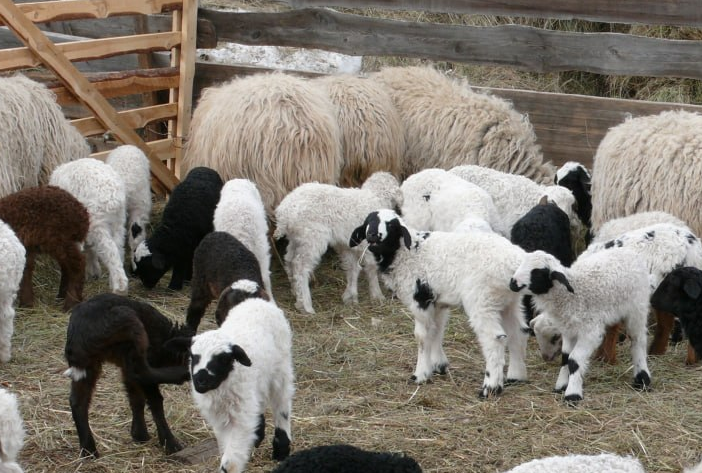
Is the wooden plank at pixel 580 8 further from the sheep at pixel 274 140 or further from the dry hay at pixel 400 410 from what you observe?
the dry hay at pixel 400 410

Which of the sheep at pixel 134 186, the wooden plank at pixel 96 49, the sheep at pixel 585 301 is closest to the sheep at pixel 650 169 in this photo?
the sheep at pixel 585 301

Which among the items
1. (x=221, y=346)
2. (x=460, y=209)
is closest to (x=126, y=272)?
(x=460, y=209)

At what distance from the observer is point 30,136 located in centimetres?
909

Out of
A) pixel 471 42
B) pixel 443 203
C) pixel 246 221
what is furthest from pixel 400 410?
pixel 471 42

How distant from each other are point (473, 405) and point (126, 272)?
4.18 m

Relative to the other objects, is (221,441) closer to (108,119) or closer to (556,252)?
(556,252)

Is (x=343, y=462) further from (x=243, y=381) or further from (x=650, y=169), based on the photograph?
(x=650, y=169)

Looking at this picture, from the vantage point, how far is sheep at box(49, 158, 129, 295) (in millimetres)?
8617

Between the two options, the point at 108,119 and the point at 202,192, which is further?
the point at 108,119

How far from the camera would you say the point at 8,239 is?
23.6ft

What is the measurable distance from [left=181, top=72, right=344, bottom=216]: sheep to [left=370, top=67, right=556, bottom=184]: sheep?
3.61 feet

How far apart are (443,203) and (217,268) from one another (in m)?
2.21

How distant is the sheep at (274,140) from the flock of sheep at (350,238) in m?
0.02

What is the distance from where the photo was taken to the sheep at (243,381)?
5.16 m
